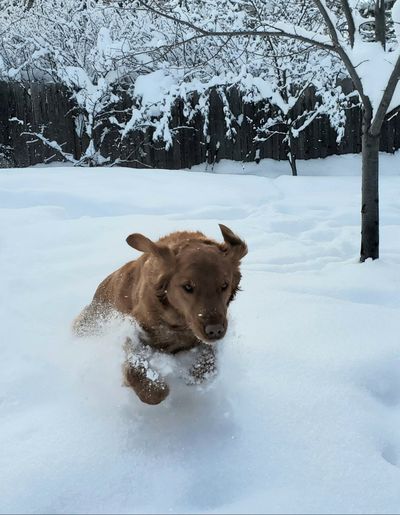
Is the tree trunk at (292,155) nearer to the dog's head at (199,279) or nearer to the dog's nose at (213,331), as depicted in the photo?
the dog's head at (199,279)

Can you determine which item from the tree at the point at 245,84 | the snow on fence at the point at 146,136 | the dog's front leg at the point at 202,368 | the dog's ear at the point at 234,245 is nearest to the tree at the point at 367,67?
the dog's ear at the point at 234,245

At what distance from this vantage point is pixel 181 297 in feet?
8.30

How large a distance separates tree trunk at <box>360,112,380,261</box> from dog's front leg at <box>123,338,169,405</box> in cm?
300

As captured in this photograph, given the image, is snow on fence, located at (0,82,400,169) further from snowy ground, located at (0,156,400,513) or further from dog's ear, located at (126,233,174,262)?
dog's ear, located at (126,233,174,262)

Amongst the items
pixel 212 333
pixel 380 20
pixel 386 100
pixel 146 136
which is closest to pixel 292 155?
pixel 146 136

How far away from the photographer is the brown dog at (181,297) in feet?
7.96

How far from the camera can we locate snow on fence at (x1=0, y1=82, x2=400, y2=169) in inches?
464

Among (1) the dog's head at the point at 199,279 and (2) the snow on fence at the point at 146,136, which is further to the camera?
(2) the snow on fence at the point at 146,136

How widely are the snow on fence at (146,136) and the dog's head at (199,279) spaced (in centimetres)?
951

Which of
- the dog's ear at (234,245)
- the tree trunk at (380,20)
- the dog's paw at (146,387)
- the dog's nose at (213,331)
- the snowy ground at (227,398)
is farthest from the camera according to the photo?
the tree trunk at (380,20)

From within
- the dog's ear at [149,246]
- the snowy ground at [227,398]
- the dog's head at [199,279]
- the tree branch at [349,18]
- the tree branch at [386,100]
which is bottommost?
the snowy ground at [227,398]

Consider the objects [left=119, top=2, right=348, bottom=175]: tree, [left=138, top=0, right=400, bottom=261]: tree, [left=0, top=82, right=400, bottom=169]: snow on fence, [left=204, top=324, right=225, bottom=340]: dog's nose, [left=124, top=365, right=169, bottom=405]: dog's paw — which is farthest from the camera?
[left=0, top=82, right=400, bottom=169]: snow on fence

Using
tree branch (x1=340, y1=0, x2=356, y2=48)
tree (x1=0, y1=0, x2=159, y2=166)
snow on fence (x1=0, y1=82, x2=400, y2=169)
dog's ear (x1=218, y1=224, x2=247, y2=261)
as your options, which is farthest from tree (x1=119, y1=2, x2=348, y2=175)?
dog's ear (x1=218, y1=224, x2=247, y2=261)

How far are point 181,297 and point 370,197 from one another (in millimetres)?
3104
